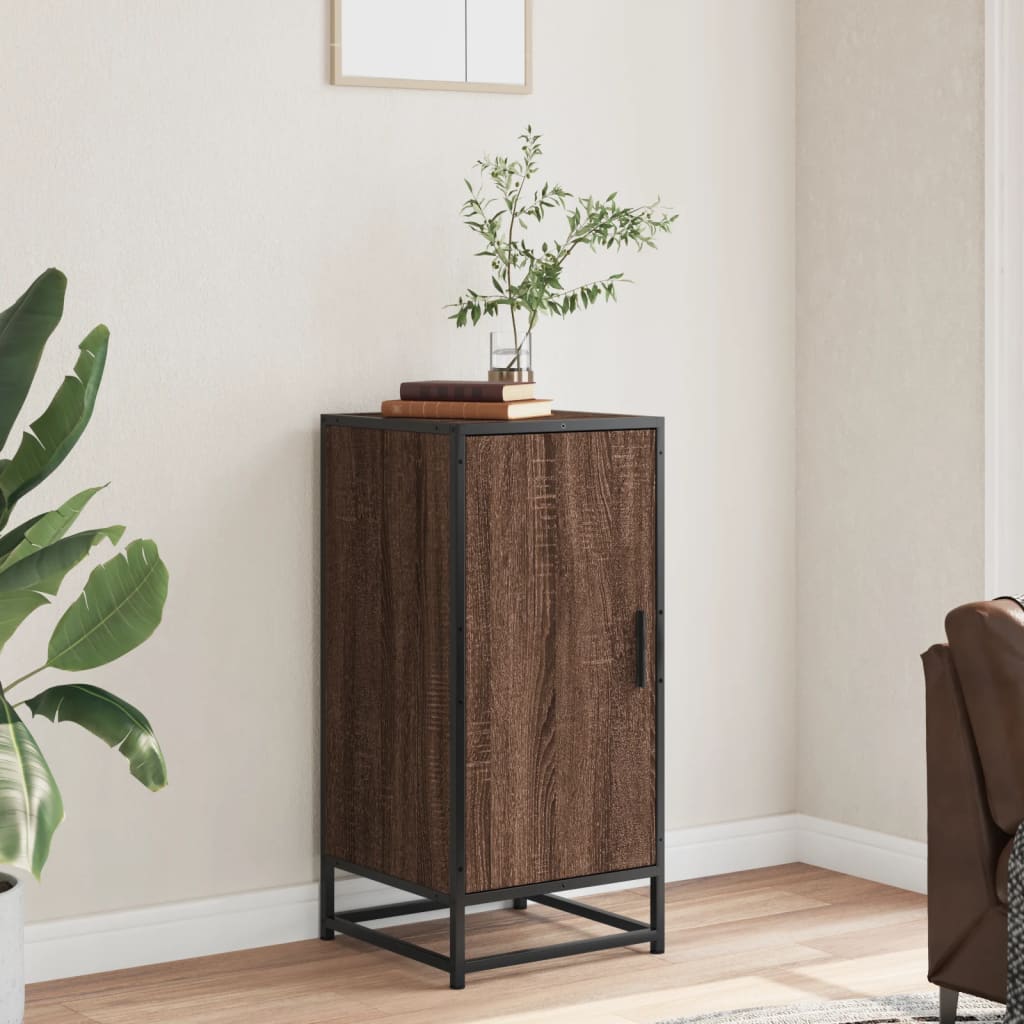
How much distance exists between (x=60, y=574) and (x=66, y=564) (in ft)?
0.06

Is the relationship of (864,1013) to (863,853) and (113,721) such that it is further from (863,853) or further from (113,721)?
(113,721)

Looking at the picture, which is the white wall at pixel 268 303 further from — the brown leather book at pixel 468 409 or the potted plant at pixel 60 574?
the potted plant at pixel 60 574

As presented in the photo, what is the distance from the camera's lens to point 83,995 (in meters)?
3.24

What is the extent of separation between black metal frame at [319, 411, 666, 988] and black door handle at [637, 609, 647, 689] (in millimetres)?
46

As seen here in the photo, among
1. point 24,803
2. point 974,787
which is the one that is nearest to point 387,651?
point 24,803

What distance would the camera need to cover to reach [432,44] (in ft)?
12.2

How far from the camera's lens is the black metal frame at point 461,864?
10.6ft

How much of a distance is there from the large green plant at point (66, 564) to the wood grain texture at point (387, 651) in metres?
0.63

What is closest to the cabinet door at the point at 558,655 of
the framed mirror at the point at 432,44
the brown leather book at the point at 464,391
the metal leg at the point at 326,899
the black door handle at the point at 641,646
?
the black door handle at the point at 641,646

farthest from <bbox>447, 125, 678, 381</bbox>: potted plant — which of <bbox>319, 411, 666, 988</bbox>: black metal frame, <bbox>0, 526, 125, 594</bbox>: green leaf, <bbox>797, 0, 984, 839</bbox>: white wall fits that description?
<bbox>0, 526, 125, 594</bbox>: green leaf

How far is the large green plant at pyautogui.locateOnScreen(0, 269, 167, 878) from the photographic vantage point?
2.74 meters

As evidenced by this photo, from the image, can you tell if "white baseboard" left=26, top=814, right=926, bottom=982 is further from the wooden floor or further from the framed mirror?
the framed mirror

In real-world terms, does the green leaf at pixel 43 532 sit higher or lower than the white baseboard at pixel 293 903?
higher

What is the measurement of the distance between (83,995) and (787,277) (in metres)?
2.34
